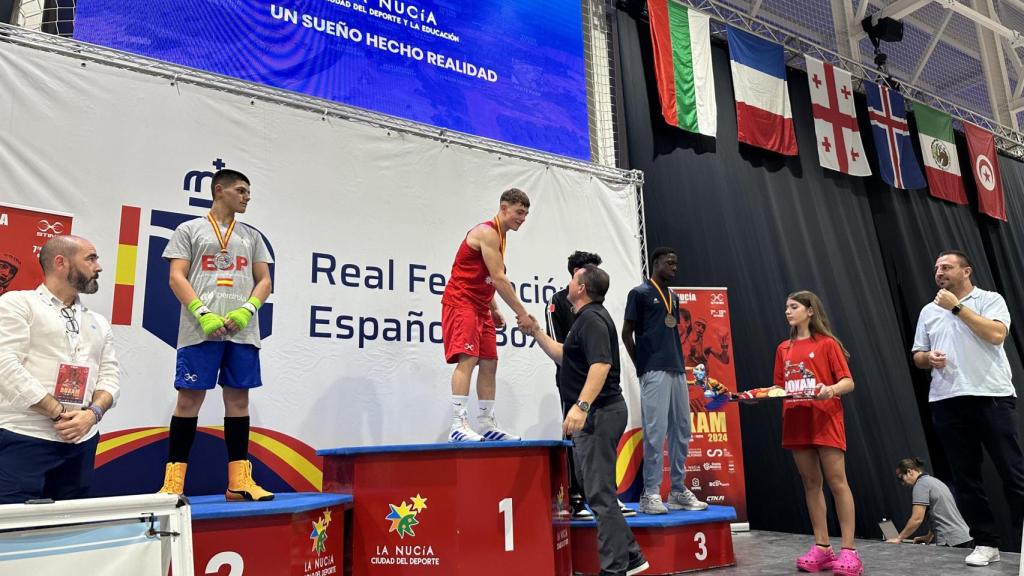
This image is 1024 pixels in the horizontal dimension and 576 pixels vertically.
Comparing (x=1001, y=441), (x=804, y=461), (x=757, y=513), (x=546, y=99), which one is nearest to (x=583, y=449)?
(x=804, y=461)

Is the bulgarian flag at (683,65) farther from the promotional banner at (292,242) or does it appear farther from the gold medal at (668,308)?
the gold medal at (668,308)

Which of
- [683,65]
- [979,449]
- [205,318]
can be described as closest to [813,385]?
[979,449]

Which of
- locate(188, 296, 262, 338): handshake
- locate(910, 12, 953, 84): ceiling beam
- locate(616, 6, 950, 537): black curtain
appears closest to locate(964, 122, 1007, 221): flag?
locate(910, 12, 953, 84): ceiling beam

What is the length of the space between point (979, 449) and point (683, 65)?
4.38m

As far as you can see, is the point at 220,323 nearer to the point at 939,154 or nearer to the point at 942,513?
the point at 942,513

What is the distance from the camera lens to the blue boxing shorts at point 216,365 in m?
2.87

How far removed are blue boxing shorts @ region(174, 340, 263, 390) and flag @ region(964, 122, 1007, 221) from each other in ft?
32.3

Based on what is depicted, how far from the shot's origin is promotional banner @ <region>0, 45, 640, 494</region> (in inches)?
143

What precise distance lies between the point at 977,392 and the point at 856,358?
4298 mm

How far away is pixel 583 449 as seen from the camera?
2.99 meters

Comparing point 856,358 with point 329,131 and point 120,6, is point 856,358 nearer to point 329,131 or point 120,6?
point 329,131

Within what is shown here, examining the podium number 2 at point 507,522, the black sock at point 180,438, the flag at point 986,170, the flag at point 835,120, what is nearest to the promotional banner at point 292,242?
the black sock at point 180,438

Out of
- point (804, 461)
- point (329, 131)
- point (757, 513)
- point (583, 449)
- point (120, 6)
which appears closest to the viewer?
point (583, 449)

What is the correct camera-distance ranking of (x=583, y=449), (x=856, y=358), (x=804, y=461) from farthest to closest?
(x=856, y=358) → (x=804, y=461) → (x=583, y=449)
